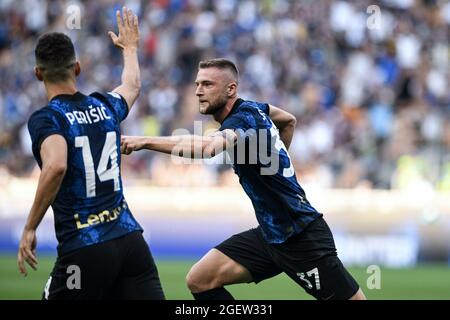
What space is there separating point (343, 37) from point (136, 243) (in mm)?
15651

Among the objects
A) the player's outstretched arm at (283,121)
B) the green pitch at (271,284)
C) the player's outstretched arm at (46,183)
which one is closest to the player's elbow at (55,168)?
the player's outstretched arm at (46,183)

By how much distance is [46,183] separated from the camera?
5797 millimetres

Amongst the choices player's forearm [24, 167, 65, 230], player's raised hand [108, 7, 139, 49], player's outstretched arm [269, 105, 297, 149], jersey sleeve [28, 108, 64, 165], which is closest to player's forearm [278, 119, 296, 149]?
player's outstretched arm [269, 105, 297, 149]

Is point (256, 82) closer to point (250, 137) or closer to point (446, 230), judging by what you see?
point (446, 230)

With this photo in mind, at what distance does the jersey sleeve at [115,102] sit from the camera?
6.45 metres

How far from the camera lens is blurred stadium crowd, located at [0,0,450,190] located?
1716cm

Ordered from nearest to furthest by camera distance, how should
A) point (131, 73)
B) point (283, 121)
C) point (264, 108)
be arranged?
point (131, 73)
point (264, 108)
point (283, 121)

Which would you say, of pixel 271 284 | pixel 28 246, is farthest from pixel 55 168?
pixel 271 284

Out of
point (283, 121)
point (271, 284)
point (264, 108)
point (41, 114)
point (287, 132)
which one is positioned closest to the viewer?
point (41, 114)

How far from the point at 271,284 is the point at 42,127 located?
29.2ft

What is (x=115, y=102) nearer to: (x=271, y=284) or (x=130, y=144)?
(x=130, y=144)

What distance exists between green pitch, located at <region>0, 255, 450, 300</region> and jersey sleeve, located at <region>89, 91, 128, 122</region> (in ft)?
18.7

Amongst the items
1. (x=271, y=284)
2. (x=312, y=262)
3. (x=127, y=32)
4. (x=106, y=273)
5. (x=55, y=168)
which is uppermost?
(x=127, y=32)

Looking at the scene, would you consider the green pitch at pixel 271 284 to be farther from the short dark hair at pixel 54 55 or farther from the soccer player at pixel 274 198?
the short dark hair at pixel 54 55
